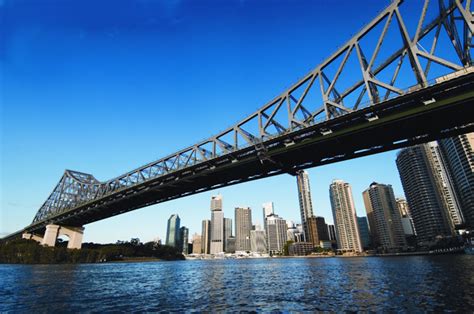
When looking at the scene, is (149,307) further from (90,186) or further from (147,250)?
(147,250)

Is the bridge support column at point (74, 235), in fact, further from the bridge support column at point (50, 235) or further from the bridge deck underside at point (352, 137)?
the bridge deck underside at point (352, 137)

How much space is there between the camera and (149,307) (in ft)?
44.7

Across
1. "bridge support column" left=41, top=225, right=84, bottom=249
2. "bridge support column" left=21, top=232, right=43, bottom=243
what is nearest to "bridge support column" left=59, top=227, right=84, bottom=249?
"bridge support column" left=41, top=225, right=84, bottom=249

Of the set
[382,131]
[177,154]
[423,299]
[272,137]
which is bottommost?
[423,299]

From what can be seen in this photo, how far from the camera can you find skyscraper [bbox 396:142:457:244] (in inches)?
5664

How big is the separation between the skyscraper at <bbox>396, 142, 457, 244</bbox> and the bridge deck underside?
14572cm

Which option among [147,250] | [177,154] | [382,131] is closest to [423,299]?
[382,131]

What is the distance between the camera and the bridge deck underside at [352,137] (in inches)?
1006

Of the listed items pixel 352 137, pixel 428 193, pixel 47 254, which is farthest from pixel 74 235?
pixel 428 193

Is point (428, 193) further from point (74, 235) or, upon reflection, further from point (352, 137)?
point (74, 235)

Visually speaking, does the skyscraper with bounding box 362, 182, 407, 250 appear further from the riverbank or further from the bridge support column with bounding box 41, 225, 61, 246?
the bridge support column with bounding box 41, 225, 61, 246

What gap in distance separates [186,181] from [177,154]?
8.14 metres

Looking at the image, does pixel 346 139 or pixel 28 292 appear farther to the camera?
pixel 346 139

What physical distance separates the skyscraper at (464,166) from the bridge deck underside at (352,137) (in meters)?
104
